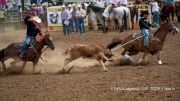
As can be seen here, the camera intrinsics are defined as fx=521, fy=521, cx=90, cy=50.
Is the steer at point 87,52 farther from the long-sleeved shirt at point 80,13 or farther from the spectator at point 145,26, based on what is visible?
the long-sleeved shirt at point 80,13

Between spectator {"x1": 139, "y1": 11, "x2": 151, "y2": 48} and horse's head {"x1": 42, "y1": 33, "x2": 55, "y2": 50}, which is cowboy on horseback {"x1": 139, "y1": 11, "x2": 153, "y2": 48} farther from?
horse's head {"x1": 42, "y1": 33, "x2": 55, "y2": 50}

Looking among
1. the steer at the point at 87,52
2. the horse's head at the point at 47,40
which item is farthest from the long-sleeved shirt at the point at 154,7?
the steer at the point at 87,52

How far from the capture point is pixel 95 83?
13172 mm

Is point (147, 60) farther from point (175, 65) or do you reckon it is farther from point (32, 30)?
point (32, 30)

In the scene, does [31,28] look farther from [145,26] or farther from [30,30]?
[145,26]

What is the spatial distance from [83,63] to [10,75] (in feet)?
8.92

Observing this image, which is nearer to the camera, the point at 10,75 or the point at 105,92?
the point at 105,92

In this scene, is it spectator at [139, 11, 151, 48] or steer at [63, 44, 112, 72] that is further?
spectator at [139, 11, 151, 48]

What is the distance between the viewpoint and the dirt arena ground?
37.0ft

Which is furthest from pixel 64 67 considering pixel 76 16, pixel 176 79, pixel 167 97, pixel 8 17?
pixel 8 17

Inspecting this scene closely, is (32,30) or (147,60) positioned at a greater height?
(32,30)

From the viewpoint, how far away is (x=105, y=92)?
38.3 ft

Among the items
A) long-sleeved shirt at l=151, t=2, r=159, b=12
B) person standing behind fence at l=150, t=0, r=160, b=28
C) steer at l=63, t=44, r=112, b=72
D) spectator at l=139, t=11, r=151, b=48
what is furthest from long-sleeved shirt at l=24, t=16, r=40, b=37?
long-sleeved shirt at l=151, t=2, r=159, b=12

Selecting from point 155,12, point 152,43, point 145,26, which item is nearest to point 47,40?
point 145,26
